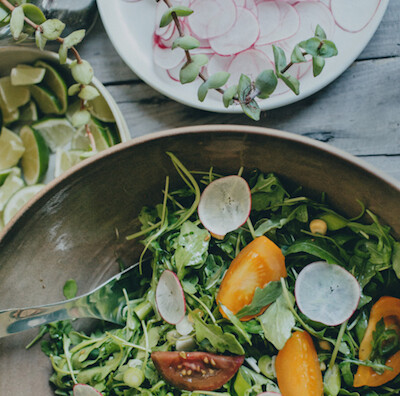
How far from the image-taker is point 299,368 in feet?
3.03

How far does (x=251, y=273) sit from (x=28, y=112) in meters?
0.78

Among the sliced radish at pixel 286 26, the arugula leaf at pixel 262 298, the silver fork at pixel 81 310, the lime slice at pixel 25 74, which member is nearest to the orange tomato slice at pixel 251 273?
the arugula leaf at pixel 262 298

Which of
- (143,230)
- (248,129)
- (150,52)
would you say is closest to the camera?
(248,129)

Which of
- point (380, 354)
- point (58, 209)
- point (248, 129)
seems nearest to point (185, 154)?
point (248, 129)

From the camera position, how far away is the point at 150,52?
1165 mm

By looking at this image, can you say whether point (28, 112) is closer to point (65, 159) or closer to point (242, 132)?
point (65, 159)

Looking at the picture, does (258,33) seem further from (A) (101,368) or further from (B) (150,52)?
(A) (101,368)

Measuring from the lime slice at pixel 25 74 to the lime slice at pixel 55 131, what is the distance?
11cm

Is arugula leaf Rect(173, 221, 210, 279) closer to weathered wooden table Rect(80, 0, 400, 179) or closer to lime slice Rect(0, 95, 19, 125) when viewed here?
weathered wooden table Rect(80, 0, 400, 179)

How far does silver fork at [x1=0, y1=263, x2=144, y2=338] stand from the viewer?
0.96m

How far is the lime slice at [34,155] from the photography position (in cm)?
122

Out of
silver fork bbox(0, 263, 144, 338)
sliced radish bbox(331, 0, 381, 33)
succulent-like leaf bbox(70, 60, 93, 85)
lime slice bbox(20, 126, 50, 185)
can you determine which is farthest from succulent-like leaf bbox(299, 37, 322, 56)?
lime slice bbox(20, 126, 50, 185)

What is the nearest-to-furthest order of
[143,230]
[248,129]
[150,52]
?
[248,129], [143,230], [150,52]

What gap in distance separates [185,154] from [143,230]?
0.21 meters
